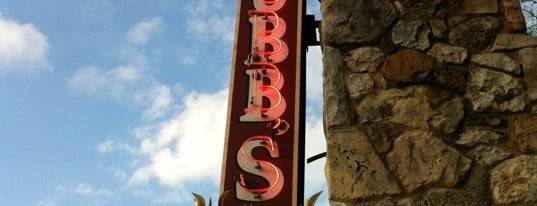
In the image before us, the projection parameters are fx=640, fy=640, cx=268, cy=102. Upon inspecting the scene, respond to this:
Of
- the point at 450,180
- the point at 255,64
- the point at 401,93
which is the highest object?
the point at 255,64

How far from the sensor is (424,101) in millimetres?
2537

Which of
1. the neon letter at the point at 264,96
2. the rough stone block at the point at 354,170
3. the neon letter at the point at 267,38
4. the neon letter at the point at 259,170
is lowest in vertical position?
the rough stone block at the point at 354,170

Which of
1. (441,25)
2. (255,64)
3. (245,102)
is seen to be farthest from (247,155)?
(441,25)

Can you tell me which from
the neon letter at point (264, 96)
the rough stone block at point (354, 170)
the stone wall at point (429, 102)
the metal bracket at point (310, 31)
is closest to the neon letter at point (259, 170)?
the neon letter at point (264, 96)

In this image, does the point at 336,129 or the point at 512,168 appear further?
the point at 336,129

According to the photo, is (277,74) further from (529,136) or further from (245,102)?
(529,136)

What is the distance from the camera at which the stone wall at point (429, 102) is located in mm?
2381

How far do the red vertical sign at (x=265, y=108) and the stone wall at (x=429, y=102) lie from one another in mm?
5047

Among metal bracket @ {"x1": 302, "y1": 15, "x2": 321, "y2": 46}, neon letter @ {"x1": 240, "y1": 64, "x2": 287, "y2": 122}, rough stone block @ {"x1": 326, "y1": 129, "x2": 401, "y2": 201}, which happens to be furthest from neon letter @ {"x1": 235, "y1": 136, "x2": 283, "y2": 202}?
rough stone block @ {"x1": 326, "y1": 129, "x2": 401, "y2": 201}

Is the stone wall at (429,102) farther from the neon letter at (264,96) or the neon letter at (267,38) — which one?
the neon letter at (267,38)

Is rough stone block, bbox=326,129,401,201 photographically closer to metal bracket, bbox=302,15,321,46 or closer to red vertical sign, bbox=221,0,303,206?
red vertical sign, bbox=221,0,303,206

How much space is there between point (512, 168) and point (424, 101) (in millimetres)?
413

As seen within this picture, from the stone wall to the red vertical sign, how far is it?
199 inches

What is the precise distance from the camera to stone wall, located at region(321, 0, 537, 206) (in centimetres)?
238
